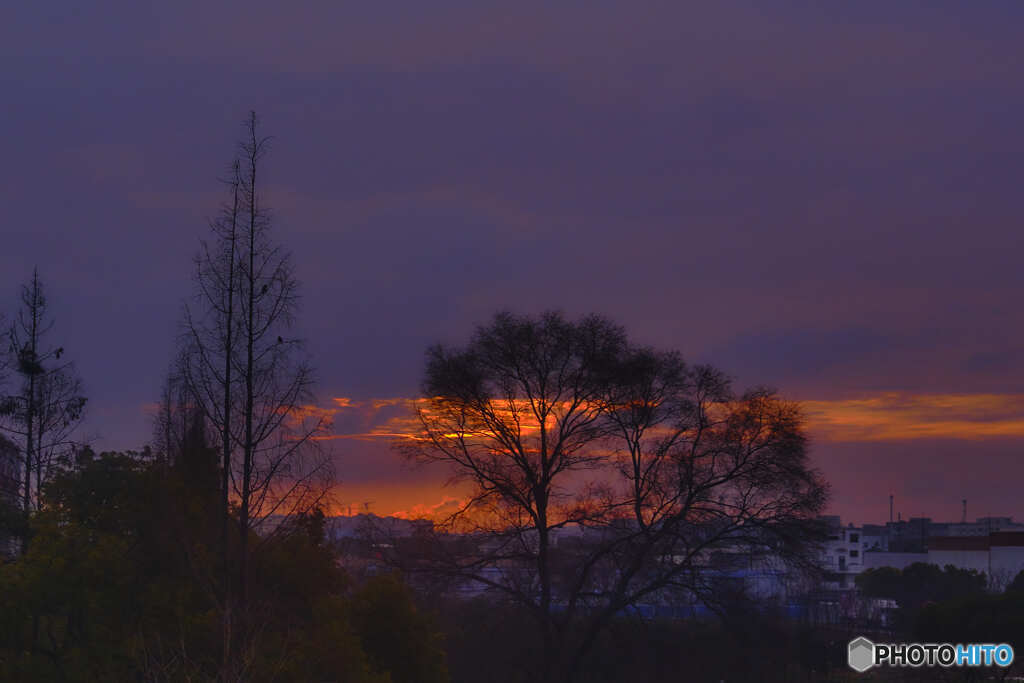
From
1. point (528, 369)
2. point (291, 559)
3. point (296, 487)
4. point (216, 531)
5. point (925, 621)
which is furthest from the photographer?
point (925, 621)

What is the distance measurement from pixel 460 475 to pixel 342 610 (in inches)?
635

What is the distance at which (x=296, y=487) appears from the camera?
22.3 m

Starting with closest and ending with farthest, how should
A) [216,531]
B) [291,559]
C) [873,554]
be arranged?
[216,531], [291,559], [873,554]

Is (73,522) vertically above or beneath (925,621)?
above

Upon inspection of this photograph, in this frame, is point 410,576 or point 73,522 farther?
point 410,576

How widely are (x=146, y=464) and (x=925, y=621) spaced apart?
34499 mm

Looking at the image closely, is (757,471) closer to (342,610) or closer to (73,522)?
(342,610)

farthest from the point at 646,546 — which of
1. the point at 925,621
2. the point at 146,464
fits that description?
the point at 146,464

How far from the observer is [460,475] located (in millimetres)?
43750

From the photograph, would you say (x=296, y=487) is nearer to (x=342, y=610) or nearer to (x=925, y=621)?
(x=342, y=610)

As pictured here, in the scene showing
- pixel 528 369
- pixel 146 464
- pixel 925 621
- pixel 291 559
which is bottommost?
pixel 925 621

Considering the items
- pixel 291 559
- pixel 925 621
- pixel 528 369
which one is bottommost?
pixel 925 621

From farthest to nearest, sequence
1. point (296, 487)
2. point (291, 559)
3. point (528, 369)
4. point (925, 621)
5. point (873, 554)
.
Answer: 1. point (873, 554)
2. point (925, 621)
3. point (528, 369)
4. point (291, 559)
5. point (296, 487)

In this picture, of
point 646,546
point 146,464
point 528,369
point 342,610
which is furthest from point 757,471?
point 146,464
